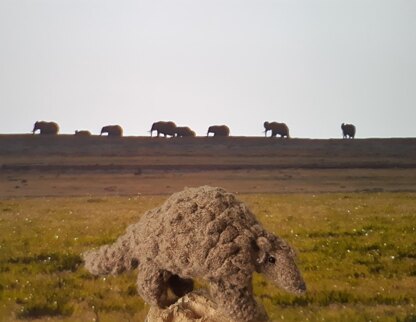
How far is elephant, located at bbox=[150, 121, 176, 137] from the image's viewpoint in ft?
13.1

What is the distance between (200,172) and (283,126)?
2.28 feet

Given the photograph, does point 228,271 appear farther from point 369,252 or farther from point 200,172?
point 200,172

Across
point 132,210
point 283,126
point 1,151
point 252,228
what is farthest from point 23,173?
point 252,228

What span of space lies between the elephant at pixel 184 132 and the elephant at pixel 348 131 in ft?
3.69

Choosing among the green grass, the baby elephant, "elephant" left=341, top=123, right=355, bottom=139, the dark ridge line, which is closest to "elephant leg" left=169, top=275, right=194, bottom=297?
the baby elephant

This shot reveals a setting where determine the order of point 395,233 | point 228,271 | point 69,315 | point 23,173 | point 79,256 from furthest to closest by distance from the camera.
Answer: point 23,173
point 395,233
point 79,256
point 69,315
point 228,271

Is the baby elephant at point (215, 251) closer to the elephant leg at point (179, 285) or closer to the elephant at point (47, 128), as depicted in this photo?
the elephant leg at point (179, 285)

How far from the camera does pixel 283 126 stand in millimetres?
4047

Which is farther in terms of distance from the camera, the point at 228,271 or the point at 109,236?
the point at 109,236

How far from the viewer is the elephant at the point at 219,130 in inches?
159

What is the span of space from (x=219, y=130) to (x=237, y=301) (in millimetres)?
2349

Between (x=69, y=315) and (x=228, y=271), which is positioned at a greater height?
(x=228, y=271)

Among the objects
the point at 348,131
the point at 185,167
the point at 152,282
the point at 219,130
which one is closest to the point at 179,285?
the point at 152,282

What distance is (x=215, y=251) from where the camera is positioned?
1904 millimetres
